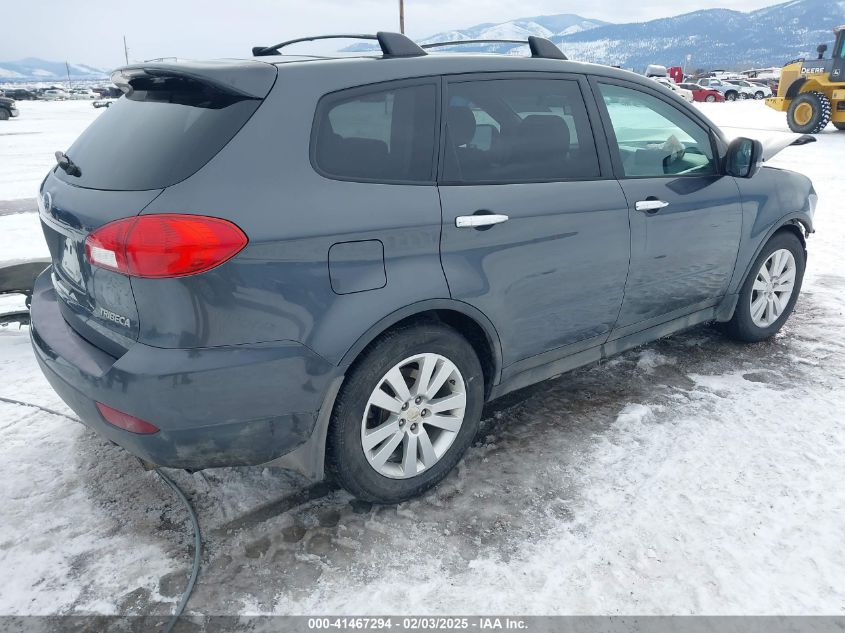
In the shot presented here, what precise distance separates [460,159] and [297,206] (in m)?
0.77

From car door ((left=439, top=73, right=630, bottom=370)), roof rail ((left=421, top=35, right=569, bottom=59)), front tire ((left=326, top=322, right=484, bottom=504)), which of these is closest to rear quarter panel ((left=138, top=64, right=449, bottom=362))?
front tire ((left=326, top=322, right=484, bottom=504))

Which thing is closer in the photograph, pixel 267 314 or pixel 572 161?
pixel 267 314

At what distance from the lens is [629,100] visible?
3.34 metres

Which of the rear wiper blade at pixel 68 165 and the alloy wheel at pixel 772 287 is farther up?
the rear wiper blade at pixel 68 165

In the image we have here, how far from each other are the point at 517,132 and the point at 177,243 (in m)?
1.54

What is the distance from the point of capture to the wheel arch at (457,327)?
230cm

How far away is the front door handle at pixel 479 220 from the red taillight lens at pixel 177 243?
2.78 feet

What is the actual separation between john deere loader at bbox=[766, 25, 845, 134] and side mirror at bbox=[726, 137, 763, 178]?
638 inches

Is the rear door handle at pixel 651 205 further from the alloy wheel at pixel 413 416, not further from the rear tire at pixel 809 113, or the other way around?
the rear tire at pixel 809 113

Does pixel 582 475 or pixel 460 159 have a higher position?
pixel 460 159

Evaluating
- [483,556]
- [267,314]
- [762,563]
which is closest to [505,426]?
[483,556]

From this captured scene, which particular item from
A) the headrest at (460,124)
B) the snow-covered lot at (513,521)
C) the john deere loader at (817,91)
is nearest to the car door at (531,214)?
the headrest at (460,124)

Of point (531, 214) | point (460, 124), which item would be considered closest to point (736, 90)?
point (531, 214)

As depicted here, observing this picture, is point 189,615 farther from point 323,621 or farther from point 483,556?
point 483,556
